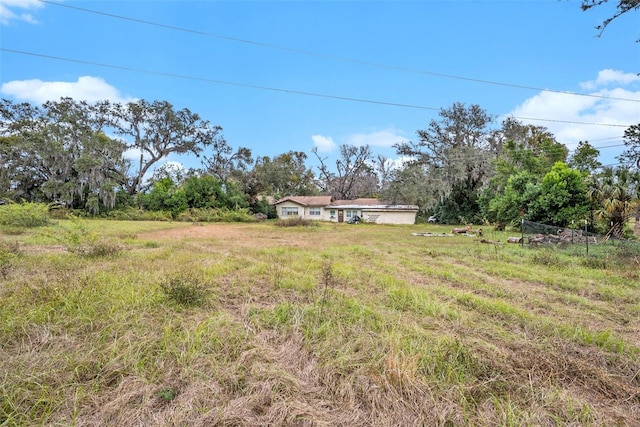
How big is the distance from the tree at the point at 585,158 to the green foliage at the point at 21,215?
31.6 metres

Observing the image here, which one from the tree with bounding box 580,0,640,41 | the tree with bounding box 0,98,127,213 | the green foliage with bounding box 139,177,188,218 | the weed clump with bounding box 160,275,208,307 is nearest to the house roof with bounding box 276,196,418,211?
the green foliage with bounding box 139,177,188,218

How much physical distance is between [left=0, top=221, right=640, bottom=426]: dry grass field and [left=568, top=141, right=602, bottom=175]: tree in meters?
24.5

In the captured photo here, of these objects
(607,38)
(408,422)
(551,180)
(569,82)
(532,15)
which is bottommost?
(408,422)

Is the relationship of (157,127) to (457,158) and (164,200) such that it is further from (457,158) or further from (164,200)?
(457,158)

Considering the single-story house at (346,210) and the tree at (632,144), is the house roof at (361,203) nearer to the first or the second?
the single-story house at (346,210)

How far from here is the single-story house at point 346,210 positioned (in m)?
25.9

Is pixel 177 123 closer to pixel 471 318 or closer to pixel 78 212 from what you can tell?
pixel 78 212

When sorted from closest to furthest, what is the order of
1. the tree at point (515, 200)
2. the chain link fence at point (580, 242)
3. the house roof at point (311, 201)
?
the chain link fence at point (580, 242)
the tree at point (515, 200)
the house roof at point (311, 201)

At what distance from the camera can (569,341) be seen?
2.76m

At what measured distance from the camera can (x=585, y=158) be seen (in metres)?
24.2

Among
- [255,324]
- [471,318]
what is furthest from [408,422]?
[471,318]

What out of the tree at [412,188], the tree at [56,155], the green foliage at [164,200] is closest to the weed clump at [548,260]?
the tree at [412,188]

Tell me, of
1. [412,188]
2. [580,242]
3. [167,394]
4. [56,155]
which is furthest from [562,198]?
[56,155]

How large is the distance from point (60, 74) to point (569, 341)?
1396 cm
